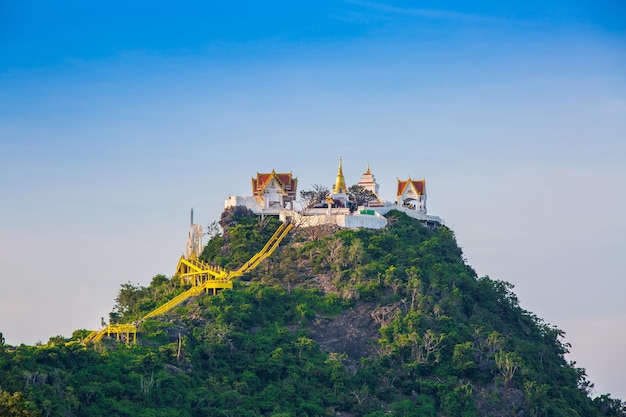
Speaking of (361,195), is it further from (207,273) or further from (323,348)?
(323,348)

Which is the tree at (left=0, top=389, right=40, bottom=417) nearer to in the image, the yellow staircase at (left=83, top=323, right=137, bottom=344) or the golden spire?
the yellow staircase at (left=83, top=323, right=137, bottom=344)

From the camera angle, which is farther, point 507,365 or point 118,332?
point 507,365

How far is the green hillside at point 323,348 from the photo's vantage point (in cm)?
7569

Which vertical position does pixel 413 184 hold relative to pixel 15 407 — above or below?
above

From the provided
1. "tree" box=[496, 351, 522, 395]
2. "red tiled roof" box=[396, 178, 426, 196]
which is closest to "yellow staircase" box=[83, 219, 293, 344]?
"red tiled roof" box=[396, 178, 426, 196]

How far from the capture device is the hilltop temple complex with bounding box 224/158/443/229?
97125mm

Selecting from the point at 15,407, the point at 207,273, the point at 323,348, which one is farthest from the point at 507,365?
the point at 15,407

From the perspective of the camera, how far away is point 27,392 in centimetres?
6994

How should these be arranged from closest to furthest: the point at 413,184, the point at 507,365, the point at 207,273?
the point at 507,365
the point at 207,273
the point at 413,184

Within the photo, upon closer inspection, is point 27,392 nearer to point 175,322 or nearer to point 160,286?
point 175,322

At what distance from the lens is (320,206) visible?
9912 centimetres

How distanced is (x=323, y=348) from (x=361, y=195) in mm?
18745

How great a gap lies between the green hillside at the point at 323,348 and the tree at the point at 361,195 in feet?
11.6

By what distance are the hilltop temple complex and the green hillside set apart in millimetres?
1042
